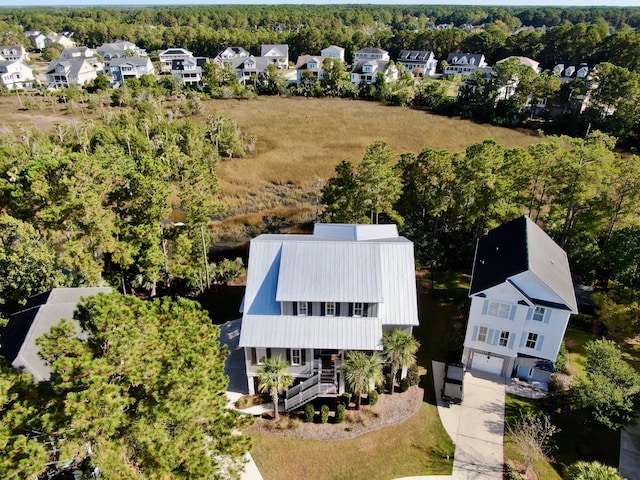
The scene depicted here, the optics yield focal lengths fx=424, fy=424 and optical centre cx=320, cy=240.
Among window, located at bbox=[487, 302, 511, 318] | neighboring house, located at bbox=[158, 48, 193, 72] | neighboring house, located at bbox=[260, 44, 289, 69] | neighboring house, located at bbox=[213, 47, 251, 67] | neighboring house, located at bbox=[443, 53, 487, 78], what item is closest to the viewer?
window, located at bbox=[487, 302, 511, 318]

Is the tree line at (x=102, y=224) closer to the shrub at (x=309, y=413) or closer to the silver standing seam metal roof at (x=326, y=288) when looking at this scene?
the silver standing seam metal roof at (x=326, y=288)

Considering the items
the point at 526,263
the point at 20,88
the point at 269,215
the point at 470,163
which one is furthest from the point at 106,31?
the point at 526,263

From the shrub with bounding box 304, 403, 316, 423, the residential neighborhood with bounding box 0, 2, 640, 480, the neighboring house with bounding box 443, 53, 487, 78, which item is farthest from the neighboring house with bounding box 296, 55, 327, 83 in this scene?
the shrub with bounding box 304, 403, 316, 423

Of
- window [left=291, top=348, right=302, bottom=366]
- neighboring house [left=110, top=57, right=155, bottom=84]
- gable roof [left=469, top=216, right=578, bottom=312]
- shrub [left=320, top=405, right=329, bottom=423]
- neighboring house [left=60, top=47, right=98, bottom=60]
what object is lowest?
shrub [left=320, top=405, right=329, bottom=423]

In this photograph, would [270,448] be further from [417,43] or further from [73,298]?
[417,43]

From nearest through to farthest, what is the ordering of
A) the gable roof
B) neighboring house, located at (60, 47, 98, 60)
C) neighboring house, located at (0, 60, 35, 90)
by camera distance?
the gable roof < neighboring house, located at (0, 60, 35, 90) < neighboring house, located at (60, 47, 98, 60)

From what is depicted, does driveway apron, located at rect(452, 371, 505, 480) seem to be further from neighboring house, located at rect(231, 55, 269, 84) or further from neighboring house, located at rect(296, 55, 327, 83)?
neighboring house, located at rect(231, 55, 269, 84)

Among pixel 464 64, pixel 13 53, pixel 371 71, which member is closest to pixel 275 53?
pixel 371 71
